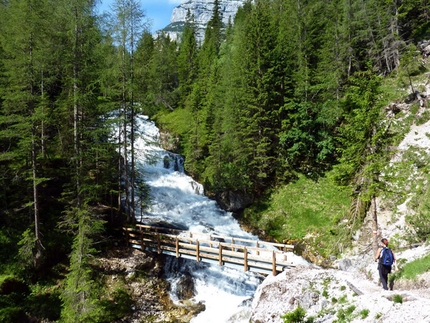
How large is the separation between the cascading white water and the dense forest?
6.23ft

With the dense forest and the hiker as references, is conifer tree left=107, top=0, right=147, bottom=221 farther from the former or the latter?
the hiker

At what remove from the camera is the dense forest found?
1478 cm

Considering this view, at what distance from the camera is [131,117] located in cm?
2045

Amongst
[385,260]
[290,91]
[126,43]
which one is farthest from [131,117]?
[385,260]

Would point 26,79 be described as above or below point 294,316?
above

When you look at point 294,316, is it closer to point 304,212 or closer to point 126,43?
point 304,212

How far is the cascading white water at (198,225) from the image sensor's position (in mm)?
16391

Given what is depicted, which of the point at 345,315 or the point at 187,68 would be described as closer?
the point at 345,315

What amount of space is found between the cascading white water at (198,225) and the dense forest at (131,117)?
1899mm

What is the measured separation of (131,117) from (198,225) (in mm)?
10603

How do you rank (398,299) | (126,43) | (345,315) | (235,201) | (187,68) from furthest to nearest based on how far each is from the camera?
(187,68) → (235,201) → (126,43) → (345,315) → (398,299)

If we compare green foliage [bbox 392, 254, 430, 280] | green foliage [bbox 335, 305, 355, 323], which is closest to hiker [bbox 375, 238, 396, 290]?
green foliage [bbox 392, 254, 430, 280]

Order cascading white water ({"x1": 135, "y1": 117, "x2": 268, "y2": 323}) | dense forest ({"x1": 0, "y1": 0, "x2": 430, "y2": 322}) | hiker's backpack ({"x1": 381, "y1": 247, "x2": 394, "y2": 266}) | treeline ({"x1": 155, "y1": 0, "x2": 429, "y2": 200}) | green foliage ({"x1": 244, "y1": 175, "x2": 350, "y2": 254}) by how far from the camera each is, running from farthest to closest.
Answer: treeline ({"x1": 155, "y1": 0, "x2": 429, "y2": 200}) < green foliage ({"x1": 244, "y1": 175, "x2": 350, "y2": 254}) < cascading white water ({"x1": 135, "y1": 117, "x2": 268, "y2": 323}) < dense forest ({"x1": 0, "y1": 0, "x2": 430, "y2": 322}) < hiker's backpack ({"x1": 381, "y1": 247, "x2": 394, "y2": 266})

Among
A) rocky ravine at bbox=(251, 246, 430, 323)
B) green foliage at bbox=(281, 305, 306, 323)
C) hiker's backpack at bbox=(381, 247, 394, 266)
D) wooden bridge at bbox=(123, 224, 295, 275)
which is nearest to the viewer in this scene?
rocky ravine at bbox=(251, 246, 430, 323)
